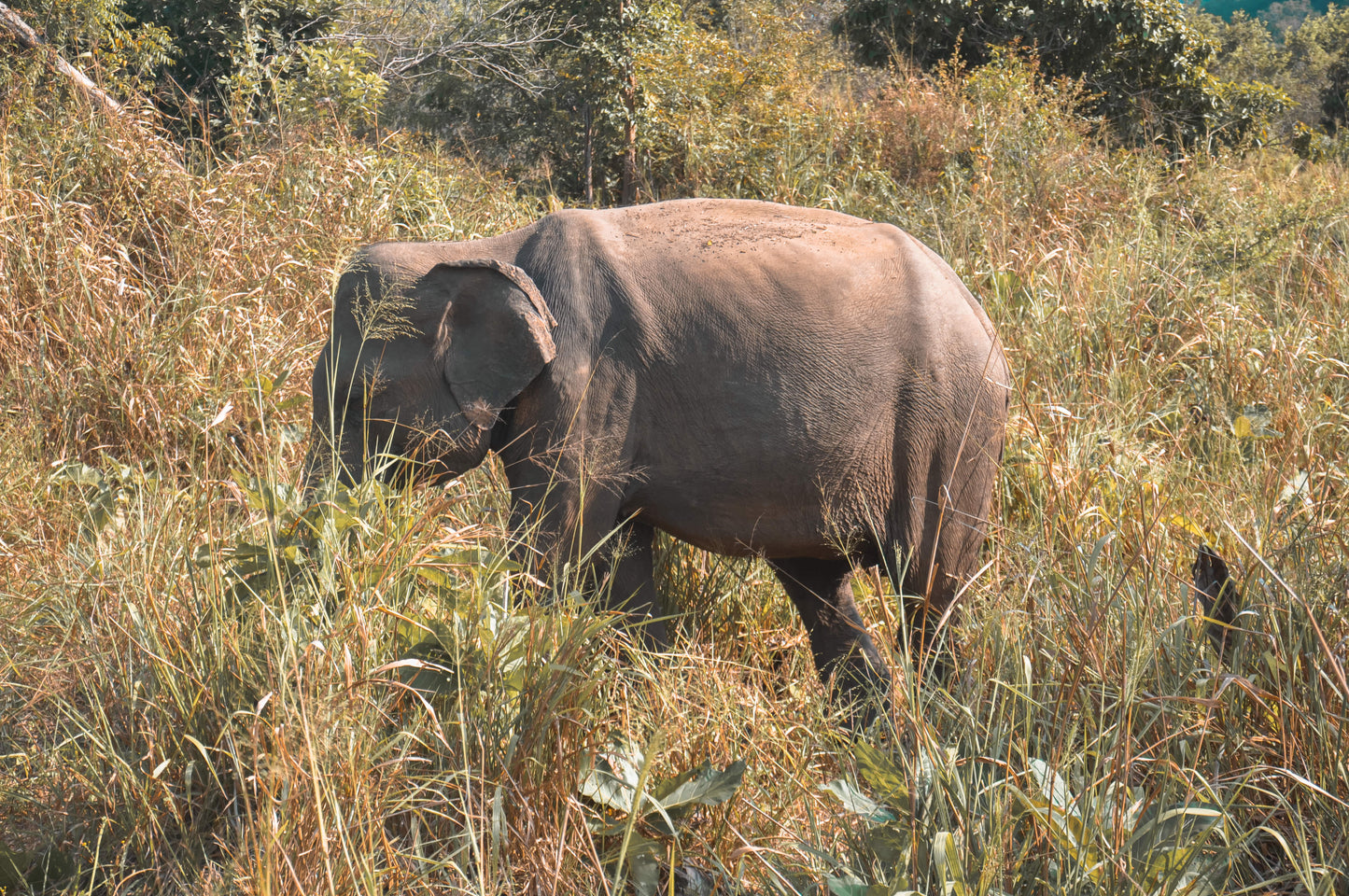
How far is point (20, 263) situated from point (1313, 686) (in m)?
5.31

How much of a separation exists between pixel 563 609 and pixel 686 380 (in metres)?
1.03

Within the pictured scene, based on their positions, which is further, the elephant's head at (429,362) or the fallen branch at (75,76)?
the fallen branch at (75,76)

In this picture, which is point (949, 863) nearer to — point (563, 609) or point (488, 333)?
point (563, 609)

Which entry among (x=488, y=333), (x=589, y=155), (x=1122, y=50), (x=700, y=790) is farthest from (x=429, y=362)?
(x=1122, y=50)

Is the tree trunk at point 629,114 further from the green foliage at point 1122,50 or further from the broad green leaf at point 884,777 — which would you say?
the broad green leaf at point 884,777

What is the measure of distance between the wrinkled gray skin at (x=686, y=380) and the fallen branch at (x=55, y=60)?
3740 millimetres

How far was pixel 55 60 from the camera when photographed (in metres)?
6.66

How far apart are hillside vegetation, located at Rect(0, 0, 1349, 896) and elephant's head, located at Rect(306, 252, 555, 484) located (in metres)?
0.22

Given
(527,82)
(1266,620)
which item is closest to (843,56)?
(527,82)

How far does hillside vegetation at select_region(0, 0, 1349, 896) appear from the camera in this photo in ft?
6.86

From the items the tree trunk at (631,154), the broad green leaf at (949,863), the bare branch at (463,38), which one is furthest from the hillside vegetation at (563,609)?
the bare branch at (463,38)

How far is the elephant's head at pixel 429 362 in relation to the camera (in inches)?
125

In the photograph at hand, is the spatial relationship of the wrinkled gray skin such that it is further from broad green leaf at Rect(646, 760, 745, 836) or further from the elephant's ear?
broad green leaf at Rect(646, 760, 745, 836)

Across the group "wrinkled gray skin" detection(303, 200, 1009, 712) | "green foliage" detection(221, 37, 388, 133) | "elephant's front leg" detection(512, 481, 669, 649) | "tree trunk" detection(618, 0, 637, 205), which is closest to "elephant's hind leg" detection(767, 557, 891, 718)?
"wrinkled gray skin" detection(303, 200, 1009, 712)
